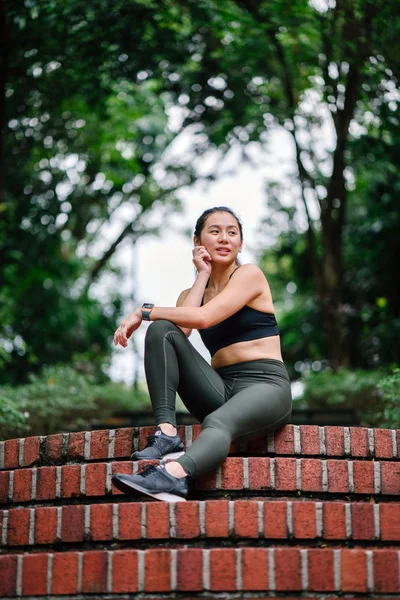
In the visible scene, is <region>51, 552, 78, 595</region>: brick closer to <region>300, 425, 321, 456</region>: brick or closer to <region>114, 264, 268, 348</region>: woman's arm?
<region>114, 264, 268, 348</region>: woman's arm

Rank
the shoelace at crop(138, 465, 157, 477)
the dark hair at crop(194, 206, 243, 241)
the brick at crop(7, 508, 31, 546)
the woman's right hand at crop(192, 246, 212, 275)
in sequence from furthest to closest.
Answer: the dark hair at crop(194, 206, 243, 241)
the woman's right hand at crop(192, 246, 212, 275)
the brick at crop(7, 508, 31, 546)
the shoelace at crop(138, 465, 157, 477)

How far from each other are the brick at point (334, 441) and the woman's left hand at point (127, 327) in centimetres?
114

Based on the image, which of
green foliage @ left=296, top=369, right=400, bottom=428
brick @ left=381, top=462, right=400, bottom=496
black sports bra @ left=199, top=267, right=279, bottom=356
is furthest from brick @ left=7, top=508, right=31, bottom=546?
green foliage @ left=296, top=369, right=400, bottom=428

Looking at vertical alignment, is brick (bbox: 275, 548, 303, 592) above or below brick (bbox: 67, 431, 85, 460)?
below

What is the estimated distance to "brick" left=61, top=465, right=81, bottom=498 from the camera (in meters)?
3.82

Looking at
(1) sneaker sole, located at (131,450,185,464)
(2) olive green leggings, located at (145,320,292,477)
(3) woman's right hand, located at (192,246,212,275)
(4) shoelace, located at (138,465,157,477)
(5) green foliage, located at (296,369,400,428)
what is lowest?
(4) shoelace, located at (138,465,157,477)

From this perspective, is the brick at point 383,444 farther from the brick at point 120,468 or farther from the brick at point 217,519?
the brick at point 120,468

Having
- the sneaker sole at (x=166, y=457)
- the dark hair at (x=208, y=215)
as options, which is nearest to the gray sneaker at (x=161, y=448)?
the sneaker sole at (x=166, y=457)

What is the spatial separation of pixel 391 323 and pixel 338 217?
1.65 meters

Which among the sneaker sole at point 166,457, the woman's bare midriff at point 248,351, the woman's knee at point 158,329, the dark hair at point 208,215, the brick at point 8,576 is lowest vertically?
the brick at point 8,576

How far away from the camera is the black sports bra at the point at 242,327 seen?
4234 millimetres

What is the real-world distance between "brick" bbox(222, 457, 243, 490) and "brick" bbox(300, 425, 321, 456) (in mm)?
428

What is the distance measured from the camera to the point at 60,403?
7883 millimetres

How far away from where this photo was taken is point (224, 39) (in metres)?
10.0
